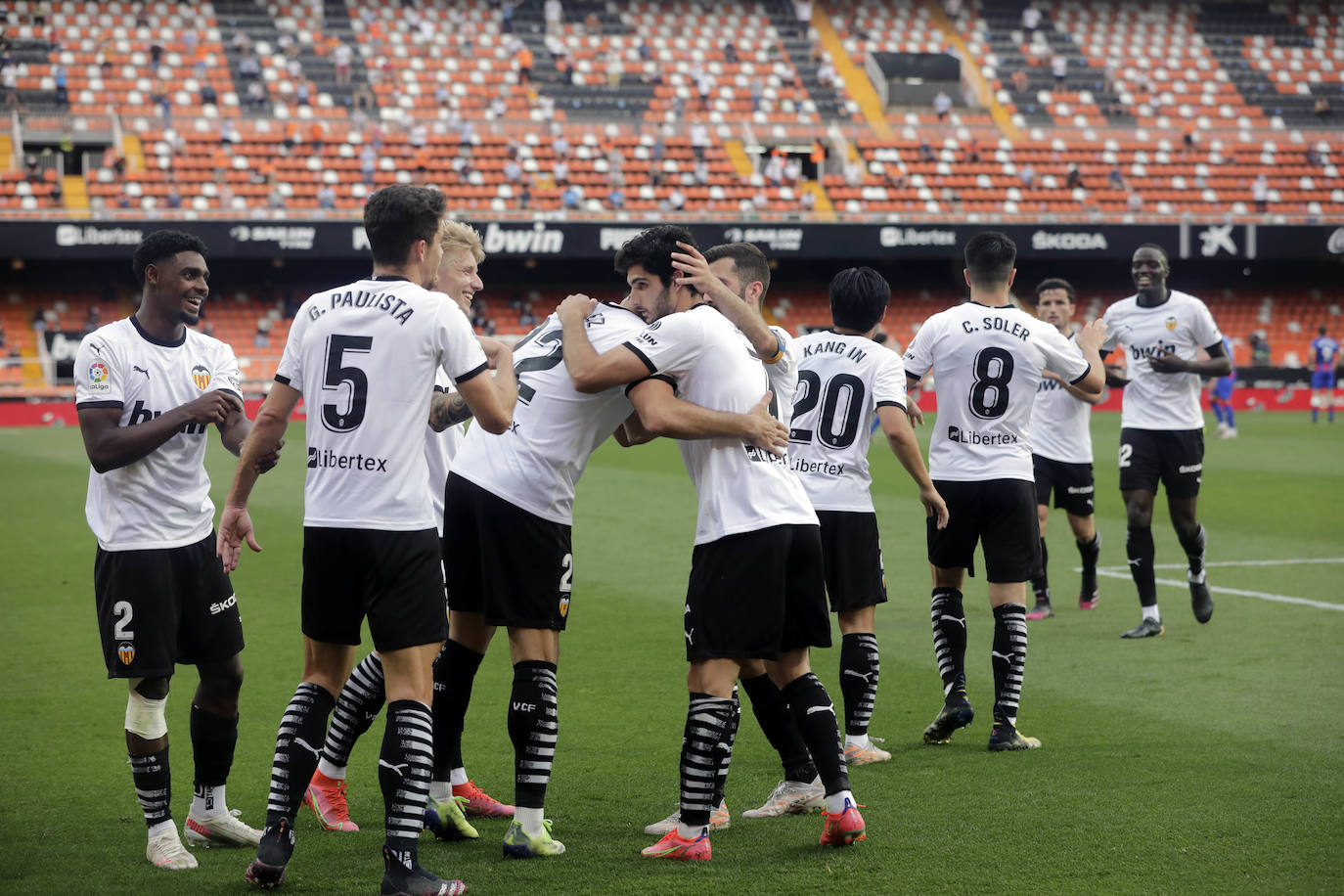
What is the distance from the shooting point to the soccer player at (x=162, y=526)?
4797 millimetres

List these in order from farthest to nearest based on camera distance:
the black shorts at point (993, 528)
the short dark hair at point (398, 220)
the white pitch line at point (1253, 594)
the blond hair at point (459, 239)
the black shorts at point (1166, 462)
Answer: the white pitch line at point (1253, 594) → the black shorts at point (1166, 462) → the black shorts at point (993, 528) → the blond hair at point (459, 239) → the short dark hair at point (398, 220)

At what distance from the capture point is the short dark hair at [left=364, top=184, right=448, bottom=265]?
4.42m

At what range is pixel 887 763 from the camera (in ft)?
20.3

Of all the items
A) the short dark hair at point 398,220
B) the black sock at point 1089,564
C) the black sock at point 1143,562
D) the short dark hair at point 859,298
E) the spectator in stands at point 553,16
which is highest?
the spectator in stands at point 553,16

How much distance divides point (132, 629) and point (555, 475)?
1.56 m

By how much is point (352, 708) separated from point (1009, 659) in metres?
3.04

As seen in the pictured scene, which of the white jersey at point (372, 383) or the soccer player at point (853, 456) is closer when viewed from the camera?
the white jersey at point (372, 383)

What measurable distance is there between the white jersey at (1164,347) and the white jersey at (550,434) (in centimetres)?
562

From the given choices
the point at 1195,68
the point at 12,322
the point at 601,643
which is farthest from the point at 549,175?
the point at 601,643

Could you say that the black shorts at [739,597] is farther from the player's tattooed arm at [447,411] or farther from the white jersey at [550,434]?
the player's tattooed arm at [447,411]

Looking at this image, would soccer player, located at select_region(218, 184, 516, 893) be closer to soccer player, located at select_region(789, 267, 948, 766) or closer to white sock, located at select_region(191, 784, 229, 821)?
white sock, located at select_region(191, 784, 229, 821)

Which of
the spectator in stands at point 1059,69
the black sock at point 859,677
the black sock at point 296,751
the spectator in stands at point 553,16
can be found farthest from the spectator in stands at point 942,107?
the black sock at point 296,751

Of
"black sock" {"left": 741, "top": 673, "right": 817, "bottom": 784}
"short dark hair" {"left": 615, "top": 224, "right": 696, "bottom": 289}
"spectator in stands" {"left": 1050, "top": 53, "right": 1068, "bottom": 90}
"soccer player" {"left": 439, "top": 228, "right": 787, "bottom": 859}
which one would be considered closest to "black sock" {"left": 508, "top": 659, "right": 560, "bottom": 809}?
"soccer player" {"left": 439, "top": 228, "right": 787, "bottom": 859}

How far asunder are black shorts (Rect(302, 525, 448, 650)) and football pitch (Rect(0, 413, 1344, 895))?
868 millimetres
